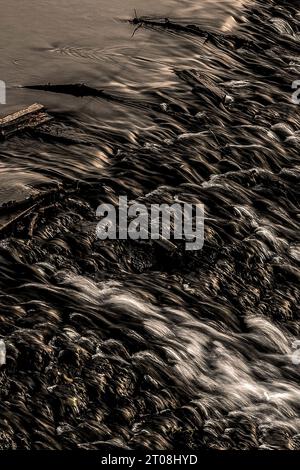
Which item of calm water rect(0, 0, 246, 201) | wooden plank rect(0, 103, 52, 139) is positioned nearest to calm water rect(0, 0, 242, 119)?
calm water rect(0, 0, 246, 201)

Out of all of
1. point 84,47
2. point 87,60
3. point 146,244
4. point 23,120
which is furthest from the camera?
point 84,47

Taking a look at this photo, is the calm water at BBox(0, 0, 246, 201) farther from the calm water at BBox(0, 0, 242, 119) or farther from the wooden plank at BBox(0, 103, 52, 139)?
the wooden plank at BBox(0, 103, 52, 139)

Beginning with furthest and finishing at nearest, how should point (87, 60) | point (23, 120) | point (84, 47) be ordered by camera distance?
1. point (84, 47)
2. point (87, 60)
3. point (23, 120)

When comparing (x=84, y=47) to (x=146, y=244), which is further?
(x=84, y=47)

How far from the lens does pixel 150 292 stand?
6.07 metres

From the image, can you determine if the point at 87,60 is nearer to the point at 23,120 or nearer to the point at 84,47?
the point at 84,47

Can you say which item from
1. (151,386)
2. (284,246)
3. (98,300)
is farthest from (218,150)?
(151,386)

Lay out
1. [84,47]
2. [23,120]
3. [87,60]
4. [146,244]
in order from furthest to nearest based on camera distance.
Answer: [84,47]
[87,60]
[23,120]
[146,244]

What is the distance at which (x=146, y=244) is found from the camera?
6465 millimetres

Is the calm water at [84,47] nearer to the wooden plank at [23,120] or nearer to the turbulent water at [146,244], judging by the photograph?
the turbulent water at [146,244]

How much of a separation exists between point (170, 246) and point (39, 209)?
0.81 m

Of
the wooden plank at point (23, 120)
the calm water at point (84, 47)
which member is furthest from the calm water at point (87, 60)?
the wooden plank at point (23, 120)

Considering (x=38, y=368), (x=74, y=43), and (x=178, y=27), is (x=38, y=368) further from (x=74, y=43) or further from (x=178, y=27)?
(x=178, y=27)

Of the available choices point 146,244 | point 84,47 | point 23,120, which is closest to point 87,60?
point 84,47
